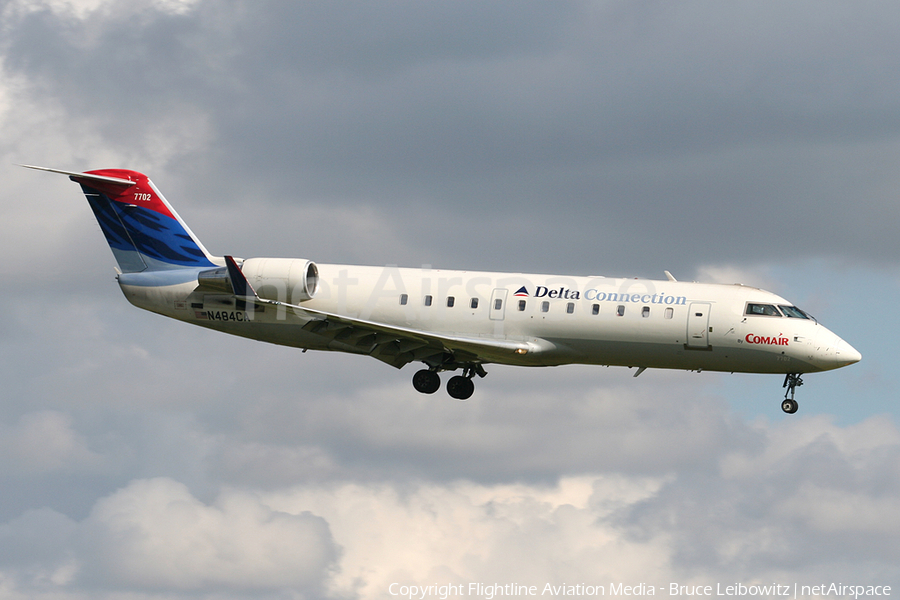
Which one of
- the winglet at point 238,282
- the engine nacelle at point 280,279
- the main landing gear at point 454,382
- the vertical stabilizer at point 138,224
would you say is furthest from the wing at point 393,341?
→ the vertical stabilizer at point 138,224

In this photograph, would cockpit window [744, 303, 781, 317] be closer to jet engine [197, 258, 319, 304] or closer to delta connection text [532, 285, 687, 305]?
delta connection text [532, 285, 687, 305]

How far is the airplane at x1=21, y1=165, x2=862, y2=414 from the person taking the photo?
132 ft

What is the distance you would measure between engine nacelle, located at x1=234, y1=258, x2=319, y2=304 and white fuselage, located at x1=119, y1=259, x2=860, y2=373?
5cm

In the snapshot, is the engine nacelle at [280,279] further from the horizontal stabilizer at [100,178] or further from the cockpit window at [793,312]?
the cockpit window at [793,312]

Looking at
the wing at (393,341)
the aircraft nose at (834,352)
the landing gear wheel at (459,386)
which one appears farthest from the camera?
the landing gear wheel at (459,386)

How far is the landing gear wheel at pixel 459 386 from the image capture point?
44750 mm

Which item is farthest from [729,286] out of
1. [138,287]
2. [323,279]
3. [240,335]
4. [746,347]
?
[138,287]

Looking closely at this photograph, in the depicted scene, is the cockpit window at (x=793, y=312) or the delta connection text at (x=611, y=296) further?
the delta connection text at (x=611, y=296)

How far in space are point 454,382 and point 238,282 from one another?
9.69 m

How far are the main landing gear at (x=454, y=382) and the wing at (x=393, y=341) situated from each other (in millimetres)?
792

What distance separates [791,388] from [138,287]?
25.9 m

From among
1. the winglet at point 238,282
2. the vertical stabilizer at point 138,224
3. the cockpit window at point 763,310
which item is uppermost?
the vertical stabilizer at point 138,224

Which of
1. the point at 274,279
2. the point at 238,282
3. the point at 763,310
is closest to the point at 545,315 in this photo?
the point at 763,310

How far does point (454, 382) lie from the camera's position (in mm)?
44812
